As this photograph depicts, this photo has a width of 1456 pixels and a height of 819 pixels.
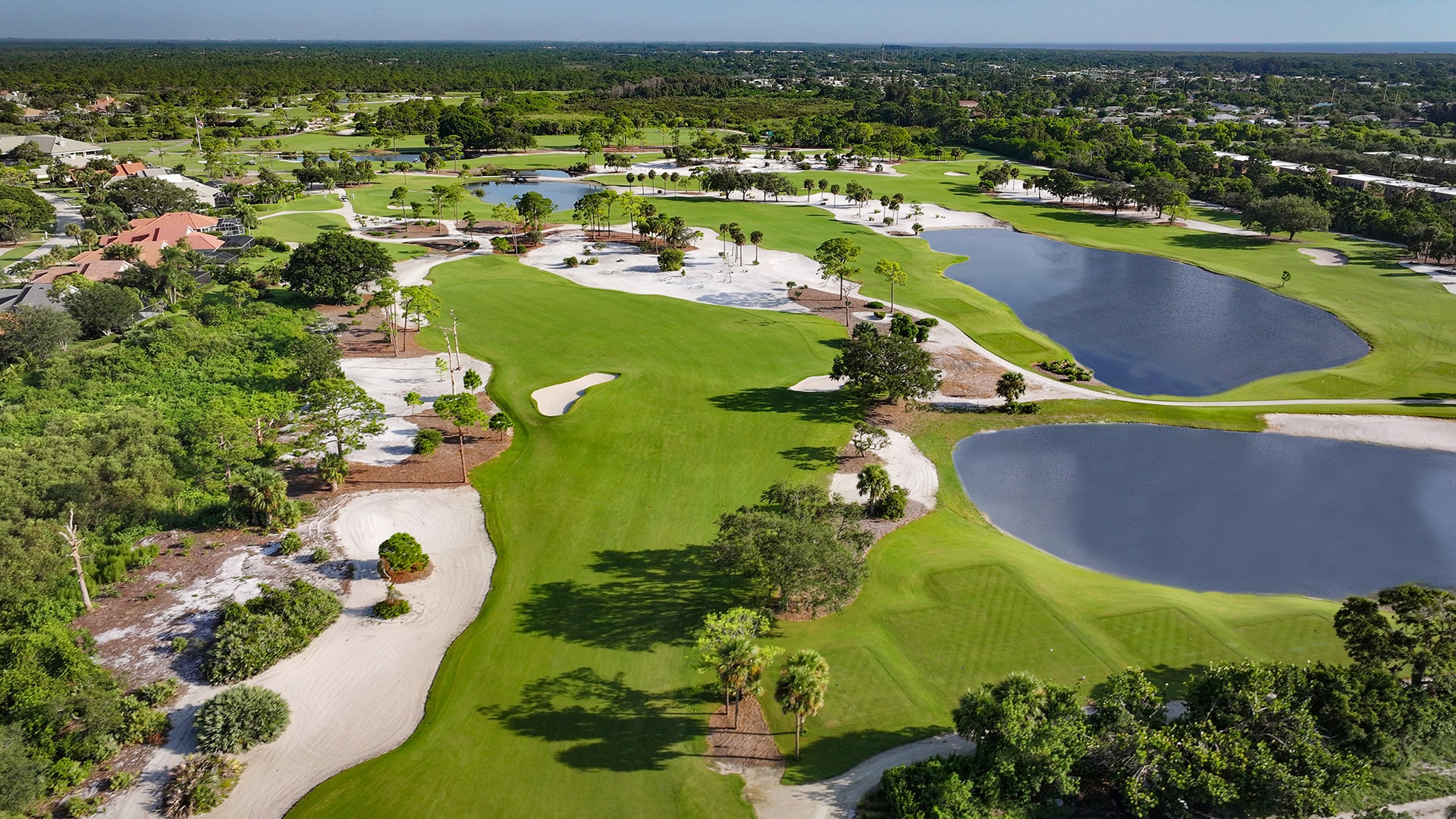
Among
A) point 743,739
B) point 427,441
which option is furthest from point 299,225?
point 743,739

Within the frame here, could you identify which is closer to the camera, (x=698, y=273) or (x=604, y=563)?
(x=604, y=563)

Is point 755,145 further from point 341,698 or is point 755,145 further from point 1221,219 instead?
point 341,698

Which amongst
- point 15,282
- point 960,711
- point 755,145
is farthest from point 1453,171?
point 15,282

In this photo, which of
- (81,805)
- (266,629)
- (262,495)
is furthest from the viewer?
(262,495)

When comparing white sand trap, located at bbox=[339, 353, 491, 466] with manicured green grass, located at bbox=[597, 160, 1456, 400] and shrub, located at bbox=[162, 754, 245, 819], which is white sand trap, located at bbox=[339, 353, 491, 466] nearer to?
shrub, located at bbox=[162, 754, 245, 819]

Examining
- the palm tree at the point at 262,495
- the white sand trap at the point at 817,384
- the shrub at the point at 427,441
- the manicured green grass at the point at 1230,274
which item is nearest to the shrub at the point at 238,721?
the palm tree at the point at 262,495

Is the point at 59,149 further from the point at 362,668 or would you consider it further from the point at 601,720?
the point at 601,720

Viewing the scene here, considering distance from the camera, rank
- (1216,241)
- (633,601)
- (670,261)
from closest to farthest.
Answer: (633,601) < (670,261) < (1216,241)

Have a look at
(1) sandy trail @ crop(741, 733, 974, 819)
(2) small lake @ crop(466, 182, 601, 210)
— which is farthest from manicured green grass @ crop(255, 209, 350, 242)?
(1) sandy trail @ crop(741, 733, 974, 819)
